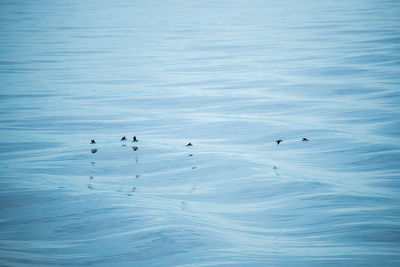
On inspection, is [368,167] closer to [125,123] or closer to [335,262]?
[335,262]

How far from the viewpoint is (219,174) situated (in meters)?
7.45

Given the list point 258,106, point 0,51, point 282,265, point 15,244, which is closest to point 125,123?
point 258,106

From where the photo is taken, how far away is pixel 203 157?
8.26 metres

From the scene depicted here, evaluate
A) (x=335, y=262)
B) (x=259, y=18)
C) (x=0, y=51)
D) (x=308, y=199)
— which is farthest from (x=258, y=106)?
(x=259, y=18)

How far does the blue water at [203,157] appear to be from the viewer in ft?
16.9

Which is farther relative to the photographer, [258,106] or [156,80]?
[156,80]

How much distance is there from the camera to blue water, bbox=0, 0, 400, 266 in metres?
5.16

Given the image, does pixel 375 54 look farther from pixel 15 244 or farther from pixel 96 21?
pixel 96 21

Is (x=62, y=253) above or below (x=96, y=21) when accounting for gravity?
below

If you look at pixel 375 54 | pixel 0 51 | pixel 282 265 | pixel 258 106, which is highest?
pixel 0 51

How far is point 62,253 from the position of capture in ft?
16.3

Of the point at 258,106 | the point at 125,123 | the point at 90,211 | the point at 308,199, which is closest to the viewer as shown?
the point at 90,211

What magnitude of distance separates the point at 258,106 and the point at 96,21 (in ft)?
81.8

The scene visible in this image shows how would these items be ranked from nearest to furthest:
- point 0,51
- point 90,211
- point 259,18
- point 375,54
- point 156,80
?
1. point 90,211
2. point 156,80
3. point 375,54
4. point 0,51
5. point 259,18
